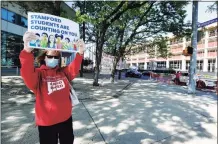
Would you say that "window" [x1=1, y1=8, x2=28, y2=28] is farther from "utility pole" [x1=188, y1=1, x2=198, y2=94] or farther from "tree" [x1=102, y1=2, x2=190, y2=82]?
"utility pole" [x1=188, y1=1, x2=198, y2=94]

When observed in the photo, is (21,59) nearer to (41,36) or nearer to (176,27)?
(41,36)

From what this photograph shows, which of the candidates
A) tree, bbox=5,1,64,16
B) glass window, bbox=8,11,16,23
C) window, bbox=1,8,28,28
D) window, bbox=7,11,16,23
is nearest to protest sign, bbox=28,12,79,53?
tree, bbox=5,1,64,16

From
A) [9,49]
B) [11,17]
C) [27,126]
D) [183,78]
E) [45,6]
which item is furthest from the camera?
[11,17]

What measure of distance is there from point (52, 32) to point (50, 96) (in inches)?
41.0

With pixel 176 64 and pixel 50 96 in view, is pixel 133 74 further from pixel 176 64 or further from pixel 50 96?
pixel 50 96

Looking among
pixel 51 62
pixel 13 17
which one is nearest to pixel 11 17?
pixel 13 17

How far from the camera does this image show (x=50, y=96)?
9.24 ft

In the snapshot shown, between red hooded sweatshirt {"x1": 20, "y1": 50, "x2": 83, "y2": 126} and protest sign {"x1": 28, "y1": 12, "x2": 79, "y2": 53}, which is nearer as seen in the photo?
red hooded sweatshirt {"x1": 20, "y1": 50, "x2": 83, "y2": 126}

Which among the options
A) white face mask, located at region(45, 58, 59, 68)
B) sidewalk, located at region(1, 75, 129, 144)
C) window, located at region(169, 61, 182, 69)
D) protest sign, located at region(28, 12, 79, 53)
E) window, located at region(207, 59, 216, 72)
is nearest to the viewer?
white face mask, located at region(45, 58, 59, 68)

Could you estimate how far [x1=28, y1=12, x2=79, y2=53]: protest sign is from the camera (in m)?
3.09

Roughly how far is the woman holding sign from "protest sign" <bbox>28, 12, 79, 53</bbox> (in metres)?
0.17

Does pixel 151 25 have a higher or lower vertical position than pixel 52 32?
higher

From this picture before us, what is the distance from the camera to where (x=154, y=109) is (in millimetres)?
7910

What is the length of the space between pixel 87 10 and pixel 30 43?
15.7 metres
